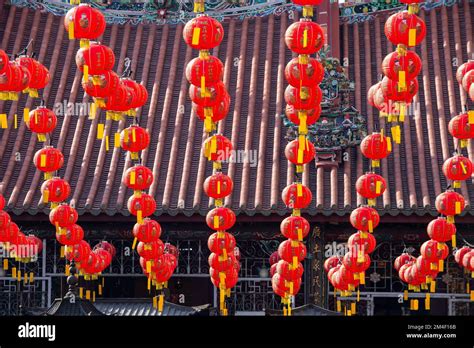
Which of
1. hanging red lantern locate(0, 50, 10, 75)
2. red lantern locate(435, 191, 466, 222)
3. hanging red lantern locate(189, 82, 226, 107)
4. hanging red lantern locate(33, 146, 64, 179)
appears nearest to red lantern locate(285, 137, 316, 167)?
hanging red lantern locate(189, 82, 226, 107)

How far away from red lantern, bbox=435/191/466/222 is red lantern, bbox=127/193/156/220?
3955mm

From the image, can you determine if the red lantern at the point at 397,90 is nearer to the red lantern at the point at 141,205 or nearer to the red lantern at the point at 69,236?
the red lantern at the point at 141,205

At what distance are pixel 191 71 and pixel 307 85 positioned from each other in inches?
55.5

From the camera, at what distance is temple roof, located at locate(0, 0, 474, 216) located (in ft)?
57.8

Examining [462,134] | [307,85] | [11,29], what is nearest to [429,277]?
[462,134]

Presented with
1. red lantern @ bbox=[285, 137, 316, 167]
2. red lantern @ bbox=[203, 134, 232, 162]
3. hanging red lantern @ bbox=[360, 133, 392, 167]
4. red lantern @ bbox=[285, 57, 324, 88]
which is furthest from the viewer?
hanging red lantern @ bbox=[360, 133, 392, 167]

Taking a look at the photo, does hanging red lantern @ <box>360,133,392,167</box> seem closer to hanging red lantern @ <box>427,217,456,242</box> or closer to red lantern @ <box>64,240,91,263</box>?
hanging red lantern @ <box>427,217,456,242</box>

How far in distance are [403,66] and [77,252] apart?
554 centimetres

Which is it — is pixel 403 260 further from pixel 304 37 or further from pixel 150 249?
pixel 304 37

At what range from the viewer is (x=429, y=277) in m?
16.7

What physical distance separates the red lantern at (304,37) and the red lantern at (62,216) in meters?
4.30

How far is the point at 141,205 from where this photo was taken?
1625 cm

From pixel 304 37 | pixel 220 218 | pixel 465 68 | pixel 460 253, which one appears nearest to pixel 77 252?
pixel 220 218

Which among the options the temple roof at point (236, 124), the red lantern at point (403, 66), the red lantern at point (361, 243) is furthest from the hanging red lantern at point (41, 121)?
the red lantern at point (403, 66)
